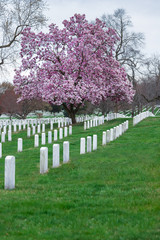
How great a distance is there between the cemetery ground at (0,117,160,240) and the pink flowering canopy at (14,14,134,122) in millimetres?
24395

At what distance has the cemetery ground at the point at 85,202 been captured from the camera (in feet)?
19.6

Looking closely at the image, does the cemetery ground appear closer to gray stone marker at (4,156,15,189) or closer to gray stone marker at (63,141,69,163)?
gray stone marker at (4,156,15,189)

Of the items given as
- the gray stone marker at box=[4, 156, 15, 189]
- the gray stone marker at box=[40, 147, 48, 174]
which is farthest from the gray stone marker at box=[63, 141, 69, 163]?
the gray stone marker at box=[4, 156, 15, 189]

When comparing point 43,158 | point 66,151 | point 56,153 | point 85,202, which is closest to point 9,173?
point 43,158

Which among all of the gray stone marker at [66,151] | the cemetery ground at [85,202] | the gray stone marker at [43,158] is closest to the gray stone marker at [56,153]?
the cemetery ground at [85,202]

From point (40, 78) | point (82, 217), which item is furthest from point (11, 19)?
point (82, 217)

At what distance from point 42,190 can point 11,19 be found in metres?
22.8

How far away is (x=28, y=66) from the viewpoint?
40.0 meters

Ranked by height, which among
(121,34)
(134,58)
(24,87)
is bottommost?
(24,87)

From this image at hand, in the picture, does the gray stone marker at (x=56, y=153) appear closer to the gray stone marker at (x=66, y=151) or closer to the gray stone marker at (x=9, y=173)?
the gray stone marker at (x=66, y=151)

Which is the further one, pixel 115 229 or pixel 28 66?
pixel 28 66

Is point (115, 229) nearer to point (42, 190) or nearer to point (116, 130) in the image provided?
point (42, 190)

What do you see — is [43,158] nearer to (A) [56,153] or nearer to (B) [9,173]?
(A) [56,153]

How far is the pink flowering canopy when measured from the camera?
3725 centimetres
